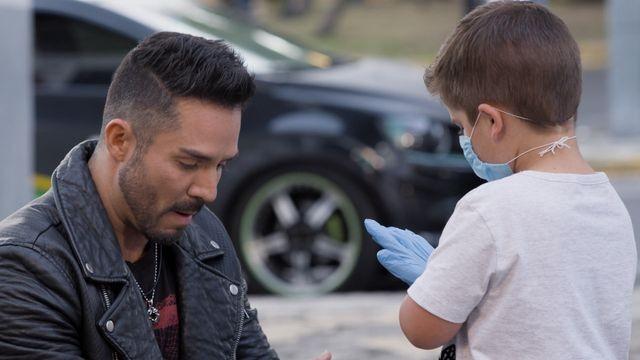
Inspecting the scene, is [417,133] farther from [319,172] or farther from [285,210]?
[285,210]

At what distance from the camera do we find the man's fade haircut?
8.72 feet

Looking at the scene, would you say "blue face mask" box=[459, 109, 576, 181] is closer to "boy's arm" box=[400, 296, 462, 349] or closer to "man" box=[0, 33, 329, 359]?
"boy's arm" box=[400, 296, 462, 349]

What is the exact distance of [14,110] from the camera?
527 cm

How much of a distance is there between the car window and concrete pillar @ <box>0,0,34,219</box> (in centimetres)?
155

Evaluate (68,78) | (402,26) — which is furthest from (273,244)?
(402,26)

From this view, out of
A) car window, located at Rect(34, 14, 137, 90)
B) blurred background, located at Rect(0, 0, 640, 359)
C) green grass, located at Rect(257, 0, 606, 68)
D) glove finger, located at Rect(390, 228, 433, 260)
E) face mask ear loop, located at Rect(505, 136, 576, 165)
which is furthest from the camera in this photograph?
green grass, located at Rect(257, 0, 606, 68)

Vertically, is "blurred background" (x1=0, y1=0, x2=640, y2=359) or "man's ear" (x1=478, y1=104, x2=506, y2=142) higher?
"man's ear" (x1=478, y1=104, x2=506, y2=142)

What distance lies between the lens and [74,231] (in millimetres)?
2604

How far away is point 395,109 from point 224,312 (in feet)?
12.8

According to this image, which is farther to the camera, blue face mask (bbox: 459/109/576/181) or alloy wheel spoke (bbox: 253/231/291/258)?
alloy wheel spoke (bbox: 253/231/291/258)

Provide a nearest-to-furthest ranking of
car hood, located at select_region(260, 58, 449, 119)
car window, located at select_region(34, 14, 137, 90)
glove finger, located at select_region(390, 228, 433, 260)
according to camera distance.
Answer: glove finger, located at select_region(390, 228, 433, 260) < car hood, located at select_region(260, 58, 449, 119) < car window, located at select_region(34, 14, 137, 90)

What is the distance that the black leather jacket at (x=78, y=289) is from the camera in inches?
98.6

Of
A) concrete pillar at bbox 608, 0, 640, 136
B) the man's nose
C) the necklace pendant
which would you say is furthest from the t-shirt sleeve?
concrete pillar at bbox 608, 0, 640, 136

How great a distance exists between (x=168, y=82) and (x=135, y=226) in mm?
294
